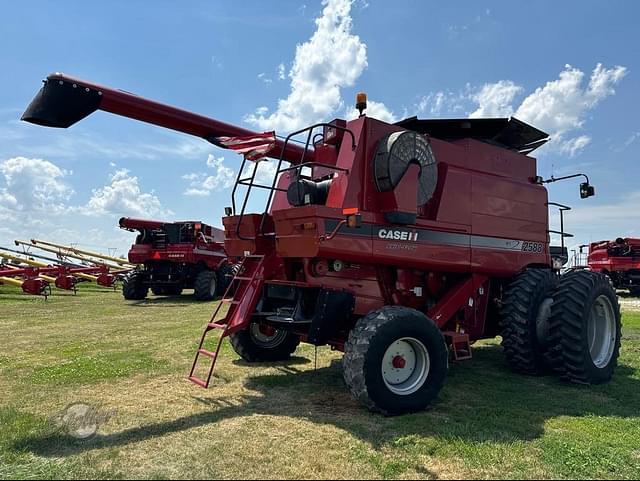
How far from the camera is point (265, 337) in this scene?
296 inches

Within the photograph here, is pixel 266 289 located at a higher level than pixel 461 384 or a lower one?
higher

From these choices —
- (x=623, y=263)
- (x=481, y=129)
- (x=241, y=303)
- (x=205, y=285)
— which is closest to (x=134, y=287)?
(x=205, y=285)

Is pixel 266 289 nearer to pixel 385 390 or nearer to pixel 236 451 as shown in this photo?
pixel 385 390

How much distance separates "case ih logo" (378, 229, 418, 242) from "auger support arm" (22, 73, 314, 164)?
1.73 metres

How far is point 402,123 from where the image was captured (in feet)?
22.5

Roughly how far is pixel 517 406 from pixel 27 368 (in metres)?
6.46

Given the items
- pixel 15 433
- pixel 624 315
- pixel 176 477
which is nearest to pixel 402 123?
pixel 176 477

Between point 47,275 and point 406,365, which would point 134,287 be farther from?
point 406,365

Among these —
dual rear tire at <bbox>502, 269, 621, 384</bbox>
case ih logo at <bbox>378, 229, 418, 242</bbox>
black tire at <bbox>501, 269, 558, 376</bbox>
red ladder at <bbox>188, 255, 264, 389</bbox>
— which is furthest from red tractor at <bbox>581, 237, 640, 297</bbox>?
red ladder at <bbox>188, 255, 264, 389</bbox>

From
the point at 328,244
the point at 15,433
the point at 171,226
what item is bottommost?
the point at 15,433

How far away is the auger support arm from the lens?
525 centimetres

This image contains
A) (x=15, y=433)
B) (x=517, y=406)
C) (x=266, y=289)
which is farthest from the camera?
(x=266, y=289)

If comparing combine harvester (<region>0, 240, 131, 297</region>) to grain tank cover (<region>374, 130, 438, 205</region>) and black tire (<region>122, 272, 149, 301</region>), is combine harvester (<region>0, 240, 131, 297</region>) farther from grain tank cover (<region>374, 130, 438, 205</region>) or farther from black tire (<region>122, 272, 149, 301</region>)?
grain tank cover (<region>374, 130, 438, 205</region>)

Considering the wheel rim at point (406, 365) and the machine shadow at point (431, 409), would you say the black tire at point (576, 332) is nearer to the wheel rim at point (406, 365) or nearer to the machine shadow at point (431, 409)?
the machine shadow at point (431, 409)
